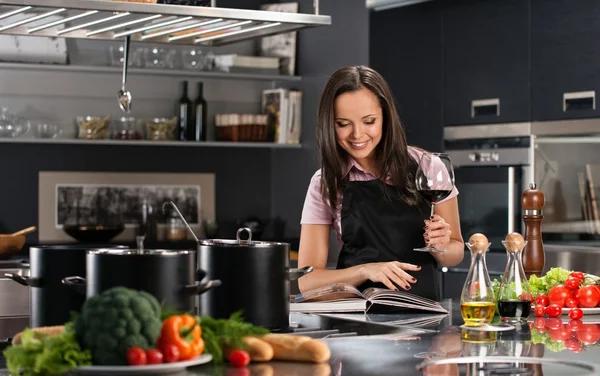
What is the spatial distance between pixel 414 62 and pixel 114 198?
195 centimetres

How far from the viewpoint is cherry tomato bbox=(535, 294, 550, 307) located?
2.58 metres

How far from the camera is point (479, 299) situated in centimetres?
220

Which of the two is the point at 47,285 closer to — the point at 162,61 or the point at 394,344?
the point at 394,344

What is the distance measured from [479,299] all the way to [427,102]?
3.22 m

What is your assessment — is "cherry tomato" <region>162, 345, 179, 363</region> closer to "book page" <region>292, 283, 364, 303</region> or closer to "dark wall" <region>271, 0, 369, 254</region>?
"book page" <region>292, 283, 364, 303</region>

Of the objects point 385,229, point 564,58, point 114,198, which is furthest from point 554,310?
point 114,198

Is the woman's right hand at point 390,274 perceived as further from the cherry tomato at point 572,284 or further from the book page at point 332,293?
the cherry tomato at point 572,284

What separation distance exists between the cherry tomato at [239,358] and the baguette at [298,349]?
7cm

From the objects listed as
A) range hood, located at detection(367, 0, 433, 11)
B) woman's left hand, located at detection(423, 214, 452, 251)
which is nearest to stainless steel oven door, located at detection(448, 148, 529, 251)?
range hood, located at detection(367, 0, 433, 11)

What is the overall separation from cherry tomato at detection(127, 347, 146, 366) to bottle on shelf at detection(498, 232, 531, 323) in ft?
3.52

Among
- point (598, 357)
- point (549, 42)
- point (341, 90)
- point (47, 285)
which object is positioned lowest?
point (598, 357)

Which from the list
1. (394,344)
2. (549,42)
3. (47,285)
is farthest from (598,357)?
(549,42)

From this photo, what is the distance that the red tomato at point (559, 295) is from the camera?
2576 mm

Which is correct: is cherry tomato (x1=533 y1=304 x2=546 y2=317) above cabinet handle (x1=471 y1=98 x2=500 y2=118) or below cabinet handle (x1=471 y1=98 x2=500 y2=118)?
below
